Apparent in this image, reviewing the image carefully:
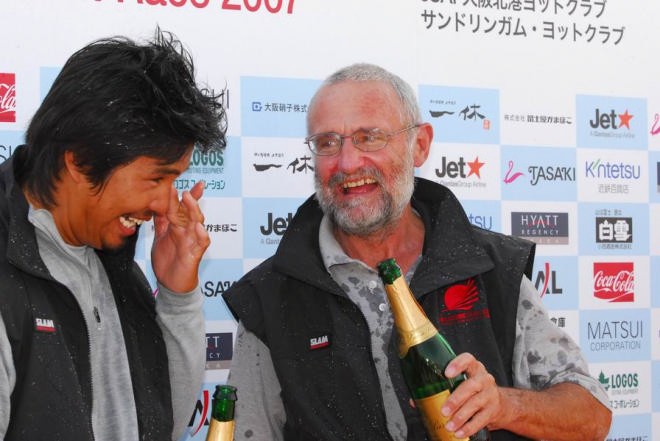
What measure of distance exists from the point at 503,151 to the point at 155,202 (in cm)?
170

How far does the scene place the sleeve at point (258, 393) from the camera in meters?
1.58

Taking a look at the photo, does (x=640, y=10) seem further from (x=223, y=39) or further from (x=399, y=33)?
(x=223, y=39)

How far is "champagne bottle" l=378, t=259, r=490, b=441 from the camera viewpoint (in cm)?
120

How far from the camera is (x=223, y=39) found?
2.35 meters

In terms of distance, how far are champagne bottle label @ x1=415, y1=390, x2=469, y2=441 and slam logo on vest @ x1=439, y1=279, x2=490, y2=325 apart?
0.31 metres

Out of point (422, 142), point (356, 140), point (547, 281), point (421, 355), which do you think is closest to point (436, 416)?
point (421, 355)

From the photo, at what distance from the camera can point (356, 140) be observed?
162cm

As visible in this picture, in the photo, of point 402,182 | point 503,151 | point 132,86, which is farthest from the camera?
point 503,151

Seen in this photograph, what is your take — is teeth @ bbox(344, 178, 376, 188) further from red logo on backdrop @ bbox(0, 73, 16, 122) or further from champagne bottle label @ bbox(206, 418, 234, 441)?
red logo on backdrop @ bbox(0, 73, 16, 122)

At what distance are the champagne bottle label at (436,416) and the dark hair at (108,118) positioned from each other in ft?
1.89

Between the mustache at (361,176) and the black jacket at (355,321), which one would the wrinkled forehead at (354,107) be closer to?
the mustache at (361,176)

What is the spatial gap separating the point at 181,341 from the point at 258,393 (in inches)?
12.4

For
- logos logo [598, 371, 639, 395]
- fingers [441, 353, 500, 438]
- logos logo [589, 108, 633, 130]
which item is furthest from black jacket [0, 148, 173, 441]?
logos logo [589, 108, 633, 130]

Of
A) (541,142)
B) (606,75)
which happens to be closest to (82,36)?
(541,142)
